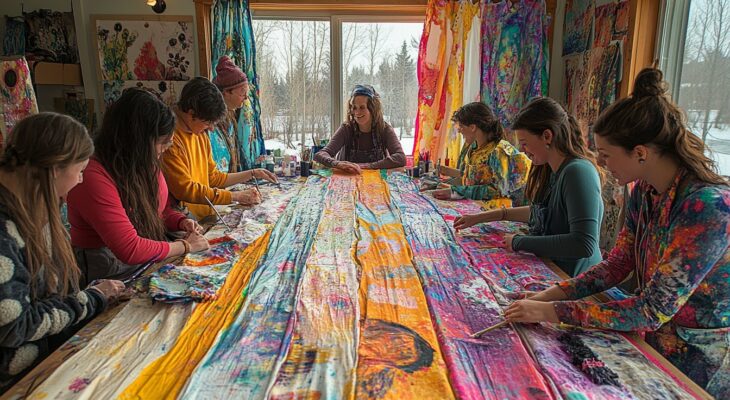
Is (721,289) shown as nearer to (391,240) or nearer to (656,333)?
(656,333)

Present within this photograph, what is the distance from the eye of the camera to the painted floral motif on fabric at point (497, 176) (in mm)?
2426

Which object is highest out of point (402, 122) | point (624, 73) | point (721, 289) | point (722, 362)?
point (624, 73)

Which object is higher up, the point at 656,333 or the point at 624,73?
the point at 624,73

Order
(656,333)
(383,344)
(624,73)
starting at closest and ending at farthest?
(383,344), (656,333), (624,73)

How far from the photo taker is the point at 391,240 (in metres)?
1.81

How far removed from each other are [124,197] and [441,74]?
114 inches

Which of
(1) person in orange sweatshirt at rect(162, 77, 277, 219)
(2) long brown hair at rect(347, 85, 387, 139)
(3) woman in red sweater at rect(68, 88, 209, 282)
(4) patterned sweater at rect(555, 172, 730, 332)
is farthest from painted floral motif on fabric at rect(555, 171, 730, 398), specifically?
(2) long brown hair at rect(347, 85, 387, 139)

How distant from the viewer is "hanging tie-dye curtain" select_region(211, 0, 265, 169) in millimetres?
3641

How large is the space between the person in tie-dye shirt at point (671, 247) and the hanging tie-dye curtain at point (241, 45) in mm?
2799

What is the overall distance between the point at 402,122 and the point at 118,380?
11.9 feet

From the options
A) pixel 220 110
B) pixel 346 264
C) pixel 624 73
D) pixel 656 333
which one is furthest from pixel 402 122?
pixel 656 333

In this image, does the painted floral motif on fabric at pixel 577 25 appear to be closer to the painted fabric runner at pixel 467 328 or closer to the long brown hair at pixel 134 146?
the painted fabric runner at pixel 467 328

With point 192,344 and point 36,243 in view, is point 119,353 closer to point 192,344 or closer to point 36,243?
point 192,344

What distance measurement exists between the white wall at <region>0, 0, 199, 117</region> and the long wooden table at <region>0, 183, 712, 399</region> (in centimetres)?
307
